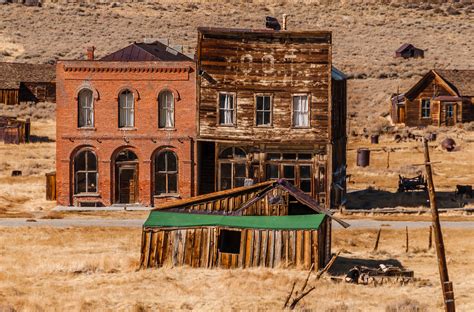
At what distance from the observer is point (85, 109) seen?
42.5 meters

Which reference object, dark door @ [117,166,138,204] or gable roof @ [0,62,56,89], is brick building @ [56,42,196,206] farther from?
gable roof @ [0,62,56,89]

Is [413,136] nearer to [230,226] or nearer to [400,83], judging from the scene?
[400,83]

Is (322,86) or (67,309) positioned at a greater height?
(322,86)

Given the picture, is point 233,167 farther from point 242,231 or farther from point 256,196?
point 242,231

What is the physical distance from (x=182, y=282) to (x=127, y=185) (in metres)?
15.6

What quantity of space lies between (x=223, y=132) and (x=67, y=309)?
1803 cm

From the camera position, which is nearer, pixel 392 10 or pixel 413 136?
pixel 413 136

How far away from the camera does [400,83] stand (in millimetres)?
91938

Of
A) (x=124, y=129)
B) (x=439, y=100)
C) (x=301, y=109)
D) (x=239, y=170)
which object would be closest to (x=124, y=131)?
(x=124, y=129)

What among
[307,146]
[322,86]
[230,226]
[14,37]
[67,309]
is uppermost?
[14,37]

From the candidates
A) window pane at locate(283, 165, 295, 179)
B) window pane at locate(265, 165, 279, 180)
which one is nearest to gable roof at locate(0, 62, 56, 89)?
window pane at locate(265, 165, 279, 180)

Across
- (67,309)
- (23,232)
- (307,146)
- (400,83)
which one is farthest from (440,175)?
(400,83)

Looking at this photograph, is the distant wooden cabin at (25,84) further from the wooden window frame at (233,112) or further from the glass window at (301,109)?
the glass window at (301,109)

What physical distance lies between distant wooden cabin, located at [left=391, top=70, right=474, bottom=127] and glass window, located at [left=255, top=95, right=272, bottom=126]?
35.1 m
